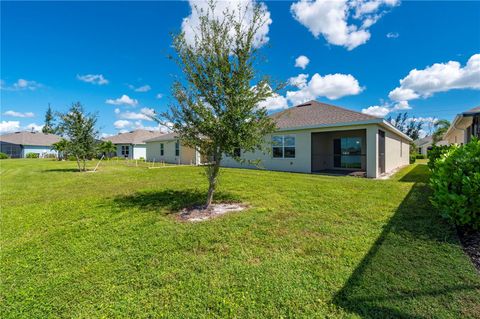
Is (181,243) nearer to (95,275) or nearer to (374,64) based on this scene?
(95,275)

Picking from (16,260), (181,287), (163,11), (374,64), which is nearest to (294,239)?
(181,287)

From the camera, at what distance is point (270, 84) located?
18.5ft

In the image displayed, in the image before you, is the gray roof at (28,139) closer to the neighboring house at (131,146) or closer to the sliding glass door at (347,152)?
the neighboring house at (131,146)

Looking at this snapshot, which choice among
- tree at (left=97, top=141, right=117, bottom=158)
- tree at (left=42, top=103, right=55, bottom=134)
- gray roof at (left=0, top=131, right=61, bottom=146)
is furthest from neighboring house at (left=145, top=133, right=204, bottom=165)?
tree at (left=42, top=103, right=55, bottom=134)

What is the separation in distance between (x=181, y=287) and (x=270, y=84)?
473 cm

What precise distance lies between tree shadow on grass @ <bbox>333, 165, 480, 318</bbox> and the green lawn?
0.04ft

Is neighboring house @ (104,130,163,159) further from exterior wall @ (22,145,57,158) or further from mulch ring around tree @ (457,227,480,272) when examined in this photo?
mulch ring around tree @ (457,227,480,272)

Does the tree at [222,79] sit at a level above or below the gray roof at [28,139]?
below

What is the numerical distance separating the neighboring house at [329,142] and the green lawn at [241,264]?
6.04 metres

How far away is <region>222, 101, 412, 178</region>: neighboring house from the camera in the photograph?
11.2m

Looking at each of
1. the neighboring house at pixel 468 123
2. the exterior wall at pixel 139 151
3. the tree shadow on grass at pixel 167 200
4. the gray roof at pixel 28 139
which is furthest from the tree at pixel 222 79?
the gray roof at pixel 28 139

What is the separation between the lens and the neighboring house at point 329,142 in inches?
440

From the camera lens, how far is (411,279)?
2707 mm

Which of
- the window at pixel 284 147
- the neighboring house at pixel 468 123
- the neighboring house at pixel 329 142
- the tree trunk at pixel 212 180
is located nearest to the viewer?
the tree trunk at pixel 212 180
